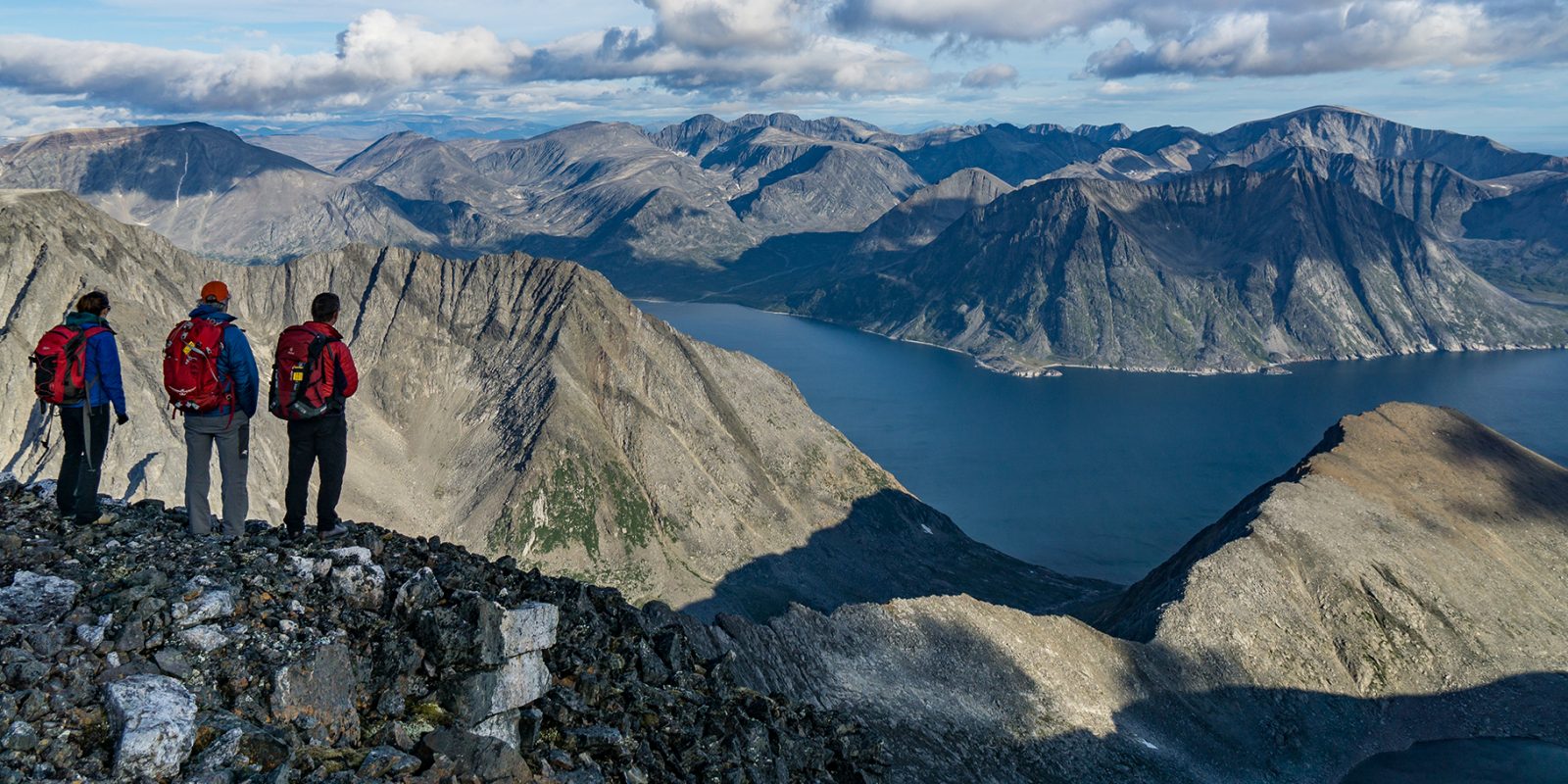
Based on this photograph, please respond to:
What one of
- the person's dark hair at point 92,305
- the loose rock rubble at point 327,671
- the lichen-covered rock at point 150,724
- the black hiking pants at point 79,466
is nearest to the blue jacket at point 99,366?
the person's dark hair at point 92,305

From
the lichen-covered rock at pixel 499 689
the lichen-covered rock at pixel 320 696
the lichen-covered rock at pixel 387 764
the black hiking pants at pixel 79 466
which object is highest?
the black hiking pants at pixel 79 466

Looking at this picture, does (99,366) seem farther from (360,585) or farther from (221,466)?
(360,585)

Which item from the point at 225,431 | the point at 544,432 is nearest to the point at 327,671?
the point at 225,431

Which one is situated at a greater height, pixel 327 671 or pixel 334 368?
pixel 334 368

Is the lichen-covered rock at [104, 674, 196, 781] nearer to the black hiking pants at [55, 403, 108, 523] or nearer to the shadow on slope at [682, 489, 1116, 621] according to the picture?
the black hiking pants at [55, 403, 108, 523]

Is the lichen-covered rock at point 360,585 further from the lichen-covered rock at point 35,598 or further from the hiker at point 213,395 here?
the lichen-covered rock at point 35,598

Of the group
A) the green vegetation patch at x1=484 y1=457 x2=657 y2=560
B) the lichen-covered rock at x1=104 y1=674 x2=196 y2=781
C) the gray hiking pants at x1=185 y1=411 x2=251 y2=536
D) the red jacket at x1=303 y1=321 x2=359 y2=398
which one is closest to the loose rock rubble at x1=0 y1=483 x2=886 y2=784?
the lichen-covered rock at x1=104 y1=674 x2=196 y2=781
